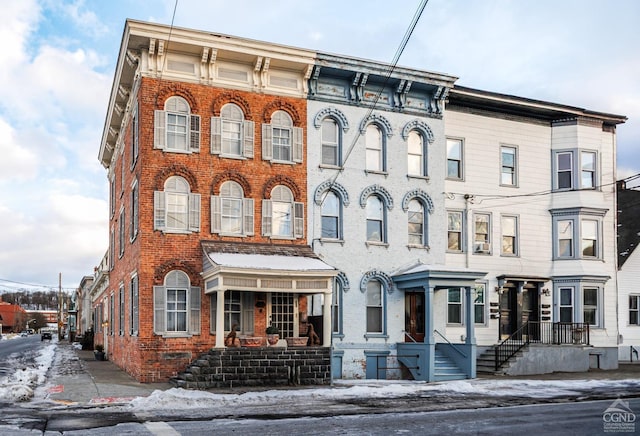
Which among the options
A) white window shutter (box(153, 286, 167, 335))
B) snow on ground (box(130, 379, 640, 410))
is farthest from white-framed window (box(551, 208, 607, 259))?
white window shutter (box(153, 286, 167, 335))

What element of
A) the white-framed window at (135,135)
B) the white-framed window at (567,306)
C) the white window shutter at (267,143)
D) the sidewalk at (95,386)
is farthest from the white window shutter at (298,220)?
the white-framed window at (567,306)

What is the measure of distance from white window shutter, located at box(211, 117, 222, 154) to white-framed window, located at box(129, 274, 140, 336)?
198 inches

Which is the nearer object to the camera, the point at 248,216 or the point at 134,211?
the point at 248,216

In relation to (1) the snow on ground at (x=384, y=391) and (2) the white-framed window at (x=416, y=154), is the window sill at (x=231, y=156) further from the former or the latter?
(1) the snow on ground at (x=384, y=391)

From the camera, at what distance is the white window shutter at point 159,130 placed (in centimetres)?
2284

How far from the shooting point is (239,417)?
14.8 meters

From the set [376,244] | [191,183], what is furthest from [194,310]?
[376,244]

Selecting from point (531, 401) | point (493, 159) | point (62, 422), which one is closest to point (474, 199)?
point (493, 159)

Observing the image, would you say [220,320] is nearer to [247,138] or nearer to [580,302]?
[247,138]

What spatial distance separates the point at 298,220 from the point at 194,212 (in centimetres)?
376

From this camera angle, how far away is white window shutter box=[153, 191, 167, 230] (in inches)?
891

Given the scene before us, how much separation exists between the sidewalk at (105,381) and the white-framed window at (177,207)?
5098 mm

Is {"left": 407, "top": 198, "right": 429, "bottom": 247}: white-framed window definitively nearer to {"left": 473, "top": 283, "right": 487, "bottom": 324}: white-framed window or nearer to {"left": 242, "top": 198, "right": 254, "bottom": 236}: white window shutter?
{"left": 473, "top": 283, "right": 487, "bottom": 324}: white-framed window

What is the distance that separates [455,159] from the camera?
2784 centimetres
